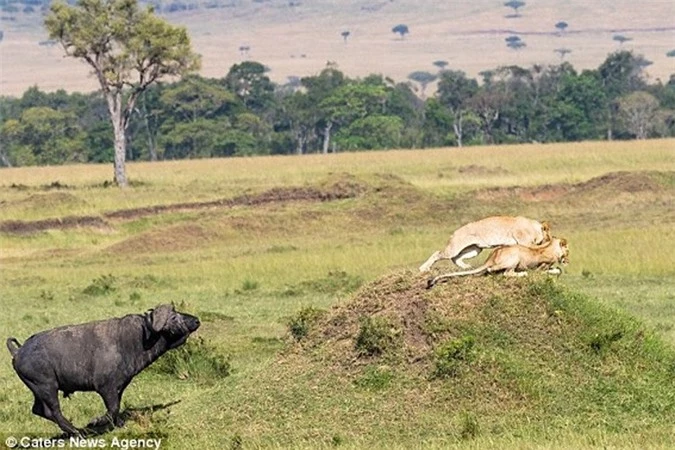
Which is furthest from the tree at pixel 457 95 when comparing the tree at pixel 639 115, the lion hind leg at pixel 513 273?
the lion hind leg at pixel 513 273

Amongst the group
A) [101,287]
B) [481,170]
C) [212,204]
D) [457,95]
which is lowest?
[457,95]

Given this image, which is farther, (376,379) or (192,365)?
(192,365)

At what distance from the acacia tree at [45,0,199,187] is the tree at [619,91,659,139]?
37963 mm

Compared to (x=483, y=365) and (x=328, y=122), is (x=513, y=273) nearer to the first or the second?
(x=483, y=365)

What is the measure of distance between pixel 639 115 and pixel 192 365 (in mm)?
69890

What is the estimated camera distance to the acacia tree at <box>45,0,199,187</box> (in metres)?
48.1

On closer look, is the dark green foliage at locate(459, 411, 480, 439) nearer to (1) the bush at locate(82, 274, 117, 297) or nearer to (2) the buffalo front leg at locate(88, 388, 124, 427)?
(2) the buffalo front leg at locate(88, 388, 124, 427)

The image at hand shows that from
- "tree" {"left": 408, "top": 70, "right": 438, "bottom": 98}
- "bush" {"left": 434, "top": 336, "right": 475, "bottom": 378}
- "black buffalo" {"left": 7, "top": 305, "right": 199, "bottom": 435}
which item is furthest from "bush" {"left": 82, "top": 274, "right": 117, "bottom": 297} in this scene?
"tree" {"left": 408, "top": 70, "right": 438, "bottom": 98}

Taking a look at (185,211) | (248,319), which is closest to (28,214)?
(185,211)

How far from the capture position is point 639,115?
81188 millimetres

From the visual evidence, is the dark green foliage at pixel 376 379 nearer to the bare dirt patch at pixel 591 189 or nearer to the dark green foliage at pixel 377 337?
the dark green foliage at pixel 377 337

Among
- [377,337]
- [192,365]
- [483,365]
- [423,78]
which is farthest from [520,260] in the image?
[423,78]

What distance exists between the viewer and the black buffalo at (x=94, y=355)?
10688mm

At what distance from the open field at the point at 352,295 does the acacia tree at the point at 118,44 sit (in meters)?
2.97
